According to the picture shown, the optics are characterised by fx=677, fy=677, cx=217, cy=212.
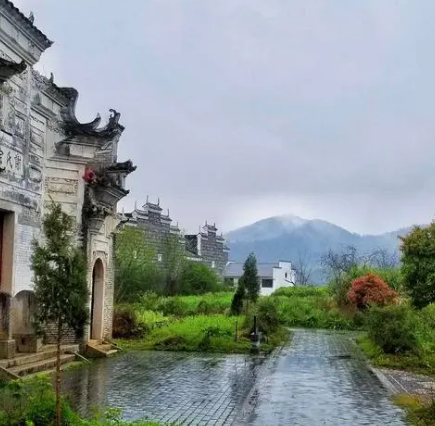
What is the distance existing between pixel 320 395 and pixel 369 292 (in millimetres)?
22952

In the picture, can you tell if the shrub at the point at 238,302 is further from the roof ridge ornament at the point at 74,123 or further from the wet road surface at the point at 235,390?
the roof ridge ornament at the point at 74,123

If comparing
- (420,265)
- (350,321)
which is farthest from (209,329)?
(350,321)

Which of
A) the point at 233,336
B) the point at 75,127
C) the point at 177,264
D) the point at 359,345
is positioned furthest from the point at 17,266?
the point at 177,264

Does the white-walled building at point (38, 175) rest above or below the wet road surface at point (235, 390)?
above

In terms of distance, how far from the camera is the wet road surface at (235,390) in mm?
11336

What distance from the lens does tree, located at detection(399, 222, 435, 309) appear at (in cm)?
2377

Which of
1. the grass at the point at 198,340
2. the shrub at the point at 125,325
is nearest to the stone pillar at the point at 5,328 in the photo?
the grass at the point at 198,340

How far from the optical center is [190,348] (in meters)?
22.6

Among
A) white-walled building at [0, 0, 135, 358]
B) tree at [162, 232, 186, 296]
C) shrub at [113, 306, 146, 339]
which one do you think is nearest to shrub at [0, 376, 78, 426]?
white-walled building at [0, 0, 135, 358]

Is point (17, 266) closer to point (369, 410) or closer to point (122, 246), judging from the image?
point (369, 410)

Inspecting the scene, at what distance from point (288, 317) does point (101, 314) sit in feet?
67.9

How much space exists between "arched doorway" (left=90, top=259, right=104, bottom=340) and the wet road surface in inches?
55.1

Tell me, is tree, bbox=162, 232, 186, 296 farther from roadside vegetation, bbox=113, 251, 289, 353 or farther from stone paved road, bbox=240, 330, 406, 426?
stone paved road, bbox=240, 330, 406, 426

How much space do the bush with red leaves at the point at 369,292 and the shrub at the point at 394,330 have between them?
45.9ft
